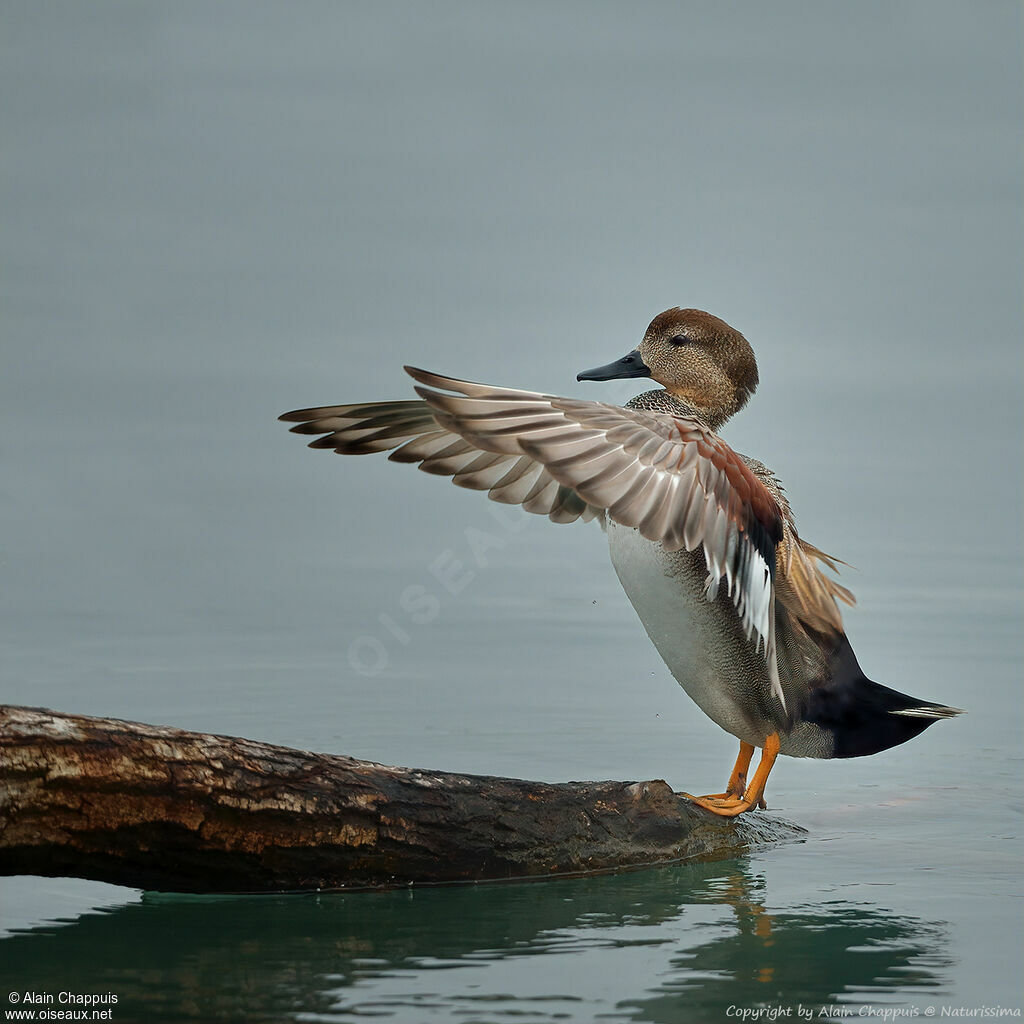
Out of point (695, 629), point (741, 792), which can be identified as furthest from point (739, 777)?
point (695, 629)

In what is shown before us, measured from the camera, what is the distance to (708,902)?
543 cm

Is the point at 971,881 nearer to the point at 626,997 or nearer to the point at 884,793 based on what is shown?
the point at 884,793

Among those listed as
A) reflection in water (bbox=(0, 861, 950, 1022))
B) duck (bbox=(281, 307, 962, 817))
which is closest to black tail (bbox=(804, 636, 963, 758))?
duck (bbox=(281, 307, 962, 817))

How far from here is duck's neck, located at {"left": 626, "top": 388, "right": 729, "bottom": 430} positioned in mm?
6457

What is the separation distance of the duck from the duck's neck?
10 millimetres

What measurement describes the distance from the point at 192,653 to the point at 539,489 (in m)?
3.68

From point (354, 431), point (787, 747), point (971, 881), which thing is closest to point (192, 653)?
point (354, 431)

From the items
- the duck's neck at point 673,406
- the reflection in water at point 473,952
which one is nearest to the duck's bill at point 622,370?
the duck's neck at point 673,406

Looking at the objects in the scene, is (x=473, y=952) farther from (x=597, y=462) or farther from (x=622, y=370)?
(x=622, y=370)

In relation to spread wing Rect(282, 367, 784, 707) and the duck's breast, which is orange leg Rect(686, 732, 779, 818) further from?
spread wing Rect(282, 367, 784, 707)

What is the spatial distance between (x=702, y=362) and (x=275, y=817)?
270cm

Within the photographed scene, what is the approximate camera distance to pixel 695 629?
19.4ft

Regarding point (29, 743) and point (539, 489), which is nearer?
point (29, 743)

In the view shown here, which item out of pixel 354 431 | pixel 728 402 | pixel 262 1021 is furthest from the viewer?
pixel 728 402
